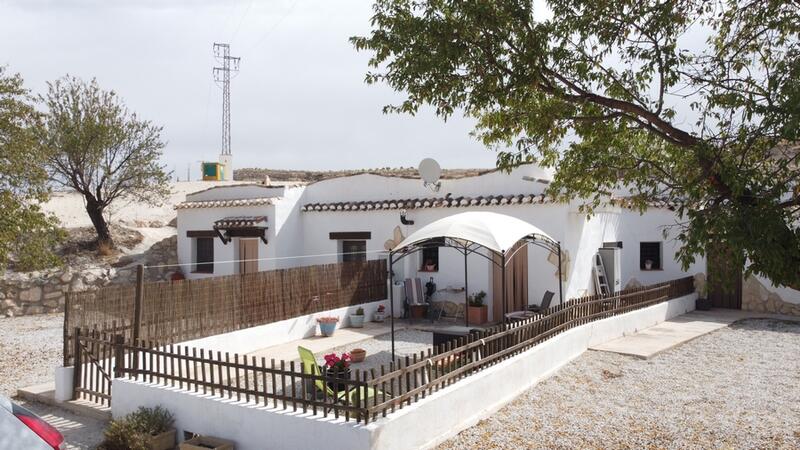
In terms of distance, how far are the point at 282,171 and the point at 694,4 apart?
3556 cm

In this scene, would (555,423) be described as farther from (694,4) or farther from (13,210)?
(13,210)

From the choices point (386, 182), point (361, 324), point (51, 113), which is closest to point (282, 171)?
point (51, 113)

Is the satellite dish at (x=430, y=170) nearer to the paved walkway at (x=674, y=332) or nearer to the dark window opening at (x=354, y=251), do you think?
the dark window opening at (x=354, y=251)

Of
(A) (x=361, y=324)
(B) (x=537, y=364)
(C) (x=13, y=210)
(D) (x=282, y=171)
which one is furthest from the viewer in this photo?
(D) (x=282, y=171)

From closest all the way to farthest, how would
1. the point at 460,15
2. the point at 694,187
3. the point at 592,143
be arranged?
the point at 694,187
the point at 460,15
the point at 592,143

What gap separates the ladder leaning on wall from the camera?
14.9 metres

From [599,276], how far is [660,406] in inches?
299

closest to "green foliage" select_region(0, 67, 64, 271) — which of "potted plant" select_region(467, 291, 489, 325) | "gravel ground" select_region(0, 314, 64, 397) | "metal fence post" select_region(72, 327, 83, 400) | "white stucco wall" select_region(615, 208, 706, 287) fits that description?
"gravel ground" select_region(0, 314, 64, 397)

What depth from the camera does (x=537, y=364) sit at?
8.99 m

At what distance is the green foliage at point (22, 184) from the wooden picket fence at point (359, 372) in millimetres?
4258

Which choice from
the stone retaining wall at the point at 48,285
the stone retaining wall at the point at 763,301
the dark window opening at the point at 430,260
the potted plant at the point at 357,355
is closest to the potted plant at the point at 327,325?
the potted plant at the point at 357,355

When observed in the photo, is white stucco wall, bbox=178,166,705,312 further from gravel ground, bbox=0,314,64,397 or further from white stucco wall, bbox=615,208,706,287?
gravel ground, bbox=0,314,64,397

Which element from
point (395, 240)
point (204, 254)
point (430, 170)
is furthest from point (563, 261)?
point (204, 254)

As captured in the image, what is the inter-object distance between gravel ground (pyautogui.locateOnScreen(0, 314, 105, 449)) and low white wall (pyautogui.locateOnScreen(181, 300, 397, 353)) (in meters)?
2.48
